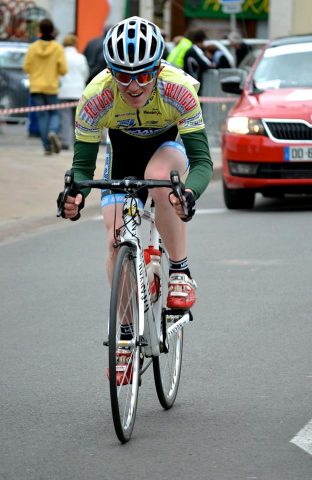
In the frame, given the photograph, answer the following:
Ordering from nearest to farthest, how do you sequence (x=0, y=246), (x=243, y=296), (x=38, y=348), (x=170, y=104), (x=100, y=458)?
(x=100, y=458) → (x=170, y=104) → (x=38, y=348) → (x=243, y=296) → (x=0, y=246)

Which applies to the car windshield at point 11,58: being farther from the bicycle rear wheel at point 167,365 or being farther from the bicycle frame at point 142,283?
the bicycle frame at point 142,283

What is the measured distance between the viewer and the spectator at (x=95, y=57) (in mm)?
22406

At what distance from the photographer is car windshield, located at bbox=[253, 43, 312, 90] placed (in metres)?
15.4

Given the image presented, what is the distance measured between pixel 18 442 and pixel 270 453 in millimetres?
1052

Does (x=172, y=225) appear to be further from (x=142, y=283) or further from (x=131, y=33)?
(x=131, y=33)

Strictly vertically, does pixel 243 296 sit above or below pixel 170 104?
below

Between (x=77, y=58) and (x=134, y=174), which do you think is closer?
(x=134, y=174)

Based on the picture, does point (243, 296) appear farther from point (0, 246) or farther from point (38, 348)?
point (0, 246)

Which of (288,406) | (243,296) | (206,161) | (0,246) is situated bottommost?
(0,246)

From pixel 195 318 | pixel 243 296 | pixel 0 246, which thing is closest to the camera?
pixel 195 318

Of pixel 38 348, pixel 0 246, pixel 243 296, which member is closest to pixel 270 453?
pixel 38 348

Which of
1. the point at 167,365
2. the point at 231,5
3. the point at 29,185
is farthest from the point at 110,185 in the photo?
the point at 231,5

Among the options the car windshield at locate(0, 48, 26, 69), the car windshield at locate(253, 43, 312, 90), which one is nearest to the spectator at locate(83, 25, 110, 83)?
the car windshield at locate(0, 48, 26, 69)

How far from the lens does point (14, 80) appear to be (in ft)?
84.8
